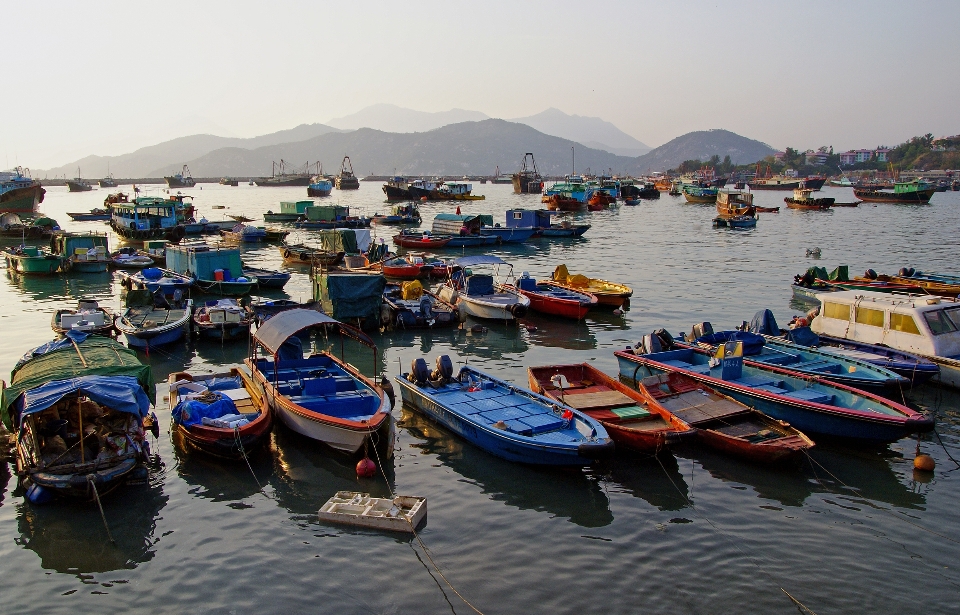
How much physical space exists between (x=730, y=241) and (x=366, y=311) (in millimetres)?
45989

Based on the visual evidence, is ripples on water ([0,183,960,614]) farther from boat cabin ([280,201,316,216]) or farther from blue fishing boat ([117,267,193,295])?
boat cabin ([280,201,316,216])

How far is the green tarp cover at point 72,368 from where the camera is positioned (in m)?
14.5

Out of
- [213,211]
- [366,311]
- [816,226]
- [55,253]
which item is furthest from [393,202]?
[366,311]

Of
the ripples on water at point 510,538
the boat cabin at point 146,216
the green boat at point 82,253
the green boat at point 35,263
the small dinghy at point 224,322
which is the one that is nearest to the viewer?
the ripples on water at point 510,538

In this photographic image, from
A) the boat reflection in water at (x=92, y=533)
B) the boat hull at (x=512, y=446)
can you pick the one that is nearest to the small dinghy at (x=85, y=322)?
the boat reflection in water at (x=92, y=533)


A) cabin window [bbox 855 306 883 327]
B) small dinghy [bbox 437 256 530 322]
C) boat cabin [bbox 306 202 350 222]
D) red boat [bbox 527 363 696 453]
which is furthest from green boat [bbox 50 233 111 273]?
cabin window [bbox 855 306 883 327]

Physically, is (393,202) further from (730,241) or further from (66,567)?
(66,567)

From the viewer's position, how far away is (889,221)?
86875 millimetres

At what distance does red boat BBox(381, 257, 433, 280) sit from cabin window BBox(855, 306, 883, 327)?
2406 centimetres

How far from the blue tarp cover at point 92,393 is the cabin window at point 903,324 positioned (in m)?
21.0

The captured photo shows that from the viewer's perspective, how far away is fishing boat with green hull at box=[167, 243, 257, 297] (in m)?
35.9

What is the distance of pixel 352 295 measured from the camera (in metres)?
28.9

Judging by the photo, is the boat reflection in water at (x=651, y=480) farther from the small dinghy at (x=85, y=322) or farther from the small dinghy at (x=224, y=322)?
the small dinghy at (x=85, y=322)

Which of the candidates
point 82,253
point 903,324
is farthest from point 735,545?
point 82,253
